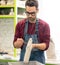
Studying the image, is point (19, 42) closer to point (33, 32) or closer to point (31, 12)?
point (33, 32)

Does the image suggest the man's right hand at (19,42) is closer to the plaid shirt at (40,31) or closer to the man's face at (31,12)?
the plaid shirt at (40,31)

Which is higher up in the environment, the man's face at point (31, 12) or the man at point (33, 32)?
the man's face at point (31, 12)

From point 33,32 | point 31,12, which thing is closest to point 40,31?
point 33,32

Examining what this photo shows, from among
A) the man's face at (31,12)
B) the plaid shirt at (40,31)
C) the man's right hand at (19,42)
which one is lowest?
the man's right hand at (19,42)

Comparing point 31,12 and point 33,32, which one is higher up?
point 31,12

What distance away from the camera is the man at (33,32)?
1795mm

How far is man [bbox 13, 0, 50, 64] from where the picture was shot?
1795 millimetres

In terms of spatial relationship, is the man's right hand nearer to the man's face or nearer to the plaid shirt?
the plaid shirt

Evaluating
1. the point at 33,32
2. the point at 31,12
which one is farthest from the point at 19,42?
the point at 31,12

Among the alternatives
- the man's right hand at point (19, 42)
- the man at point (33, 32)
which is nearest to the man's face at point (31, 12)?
the man at point (33, 32)

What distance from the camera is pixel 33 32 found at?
1.87m

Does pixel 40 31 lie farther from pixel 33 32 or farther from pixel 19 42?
pixel 19 42

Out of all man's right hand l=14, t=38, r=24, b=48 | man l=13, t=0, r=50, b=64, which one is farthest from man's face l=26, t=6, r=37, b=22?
man's right hand l=14, t=38, r=24, b=48

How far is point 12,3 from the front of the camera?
273cm
